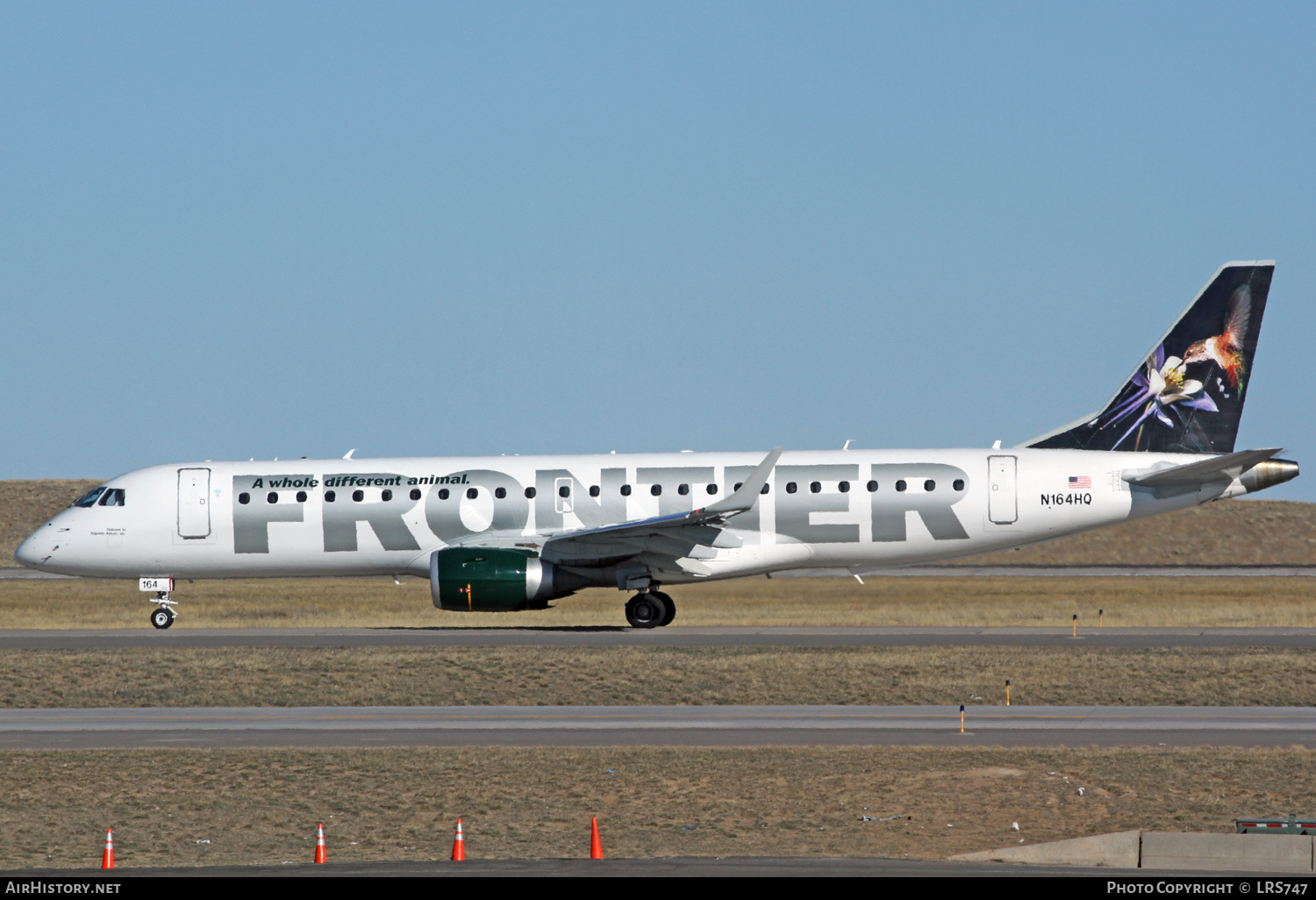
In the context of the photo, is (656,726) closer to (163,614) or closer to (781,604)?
(163,614)

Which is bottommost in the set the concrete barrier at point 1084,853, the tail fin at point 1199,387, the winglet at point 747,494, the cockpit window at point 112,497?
the concrete barrier at point 1084,853

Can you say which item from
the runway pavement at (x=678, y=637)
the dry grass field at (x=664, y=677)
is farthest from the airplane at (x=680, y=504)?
the dry grass field at (x=664, y=677)

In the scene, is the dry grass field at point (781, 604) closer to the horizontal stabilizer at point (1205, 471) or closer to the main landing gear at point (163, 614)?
the main landing gear at point (163, 614)

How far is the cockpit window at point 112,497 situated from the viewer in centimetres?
3828

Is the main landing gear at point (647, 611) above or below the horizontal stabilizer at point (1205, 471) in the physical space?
below

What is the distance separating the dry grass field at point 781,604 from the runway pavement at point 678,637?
2.75 meters

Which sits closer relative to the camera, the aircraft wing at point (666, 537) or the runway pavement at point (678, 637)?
the runway pavement at point (678, 637)

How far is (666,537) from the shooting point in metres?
35.2

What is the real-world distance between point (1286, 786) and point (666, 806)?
6905 mm

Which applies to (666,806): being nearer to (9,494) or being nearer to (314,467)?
(314,467)

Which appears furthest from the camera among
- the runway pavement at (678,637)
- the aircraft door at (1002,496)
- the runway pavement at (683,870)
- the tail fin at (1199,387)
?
the tail fin at (1199,387)

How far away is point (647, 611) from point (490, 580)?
Result: 13.7 ft

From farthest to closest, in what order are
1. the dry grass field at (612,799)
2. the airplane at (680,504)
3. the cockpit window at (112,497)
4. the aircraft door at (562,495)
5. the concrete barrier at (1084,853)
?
the cockpit window at (112,497)
the aircraft door at (562,495)
the airplane at (680,504)
the dry grass field at (612,799)
the concrete barrier at (1084,853)

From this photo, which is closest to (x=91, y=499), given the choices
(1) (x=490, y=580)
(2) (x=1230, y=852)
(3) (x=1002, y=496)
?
(1) (x=490, y=580)
